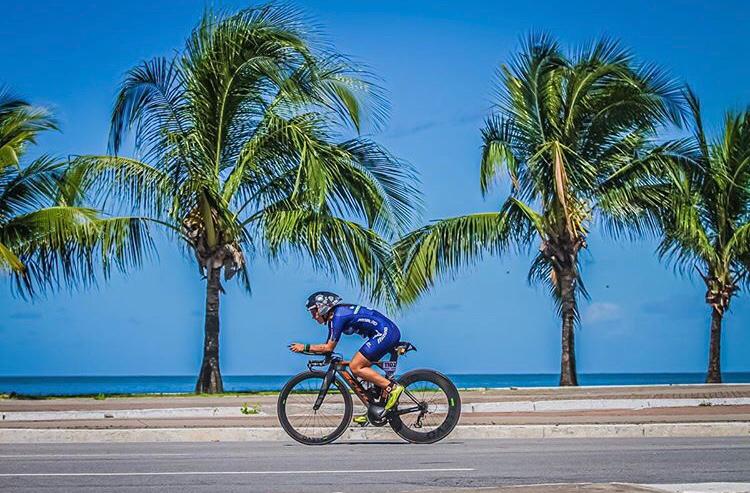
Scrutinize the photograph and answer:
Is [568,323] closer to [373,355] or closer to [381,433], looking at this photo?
[381,433]

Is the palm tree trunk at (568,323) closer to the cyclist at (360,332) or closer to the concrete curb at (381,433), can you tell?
the concrete curb at (381,433)

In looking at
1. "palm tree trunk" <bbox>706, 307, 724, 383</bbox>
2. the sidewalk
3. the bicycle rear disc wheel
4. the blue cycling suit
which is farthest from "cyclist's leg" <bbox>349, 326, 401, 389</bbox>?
"palm tree trunk" <bbox>706, 307, 724, 383</bbox>

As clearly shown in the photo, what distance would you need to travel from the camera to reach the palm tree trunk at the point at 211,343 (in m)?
23.6

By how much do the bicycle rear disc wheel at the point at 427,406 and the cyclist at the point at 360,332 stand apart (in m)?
0.24

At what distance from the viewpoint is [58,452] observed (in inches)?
458

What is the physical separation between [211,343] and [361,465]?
14.5 metres

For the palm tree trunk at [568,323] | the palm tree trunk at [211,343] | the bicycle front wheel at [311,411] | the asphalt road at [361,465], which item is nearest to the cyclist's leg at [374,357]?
the bicycle front wheel at [311,411]

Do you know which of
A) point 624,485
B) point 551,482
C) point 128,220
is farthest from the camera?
point 128,220

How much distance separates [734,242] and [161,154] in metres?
15.7

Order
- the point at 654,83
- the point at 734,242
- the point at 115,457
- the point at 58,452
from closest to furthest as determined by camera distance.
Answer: the point at 115,457 → the point at 58,452 → the point at 654,83 → the point at 734,242

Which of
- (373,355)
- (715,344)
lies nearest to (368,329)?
(373,355)

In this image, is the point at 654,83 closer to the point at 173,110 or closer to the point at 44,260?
the point at 173,110

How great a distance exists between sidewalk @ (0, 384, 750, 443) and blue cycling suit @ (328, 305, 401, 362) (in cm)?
167

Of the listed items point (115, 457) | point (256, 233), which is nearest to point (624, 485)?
point (115, 457)
